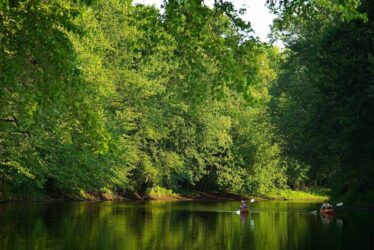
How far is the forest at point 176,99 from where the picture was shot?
15305 millimetres

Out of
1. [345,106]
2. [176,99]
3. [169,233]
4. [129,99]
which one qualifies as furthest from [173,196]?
[176,99]

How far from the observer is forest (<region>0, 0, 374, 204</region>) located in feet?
50.2

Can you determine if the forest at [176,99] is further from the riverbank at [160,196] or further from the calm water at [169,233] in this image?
the calm water at [169,233]

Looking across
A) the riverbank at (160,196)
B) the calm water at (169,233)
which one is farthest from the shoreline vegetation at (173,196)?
the calm water at (169,233)

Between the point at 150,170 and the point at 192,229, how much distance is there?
34877mm

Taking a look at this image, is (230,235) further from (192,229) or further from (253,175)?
(253,175)

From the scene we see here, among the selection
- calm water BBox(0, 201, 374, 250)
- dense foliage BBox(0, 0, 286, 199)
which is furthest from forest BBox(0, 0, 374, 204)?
calm water BBox(0, 201, 374, 250)

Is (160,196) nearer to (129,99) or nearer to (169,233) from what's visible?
(129,99)

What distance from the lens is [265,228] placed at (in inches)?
1404

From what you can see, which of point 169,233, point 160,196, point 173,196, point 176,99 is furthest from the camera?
point 173,196

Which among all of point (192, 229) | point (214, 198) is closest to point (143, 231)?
point (192, 229)

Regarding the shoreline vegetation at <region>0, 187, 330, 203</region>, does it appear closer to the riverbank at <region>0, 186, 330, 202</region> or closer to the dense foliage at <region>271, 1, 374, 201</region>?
the riverbank at <region>0, 186, 330, 202</region>

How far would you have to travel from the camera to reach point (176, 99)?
19.7 metres

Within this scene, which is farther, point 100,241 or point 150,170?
point 150,170
